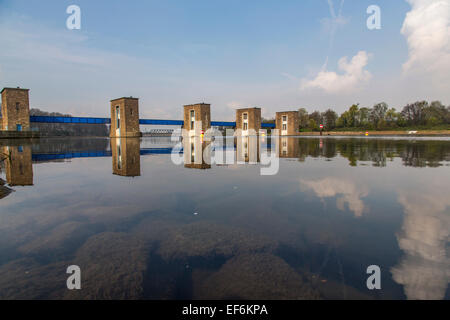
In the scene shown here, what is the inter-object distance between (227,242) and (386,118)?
382 ft

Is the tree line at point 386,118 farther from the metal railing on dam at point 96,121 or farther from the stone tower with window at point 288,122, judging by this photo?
the metal railing on dam at point 96,121

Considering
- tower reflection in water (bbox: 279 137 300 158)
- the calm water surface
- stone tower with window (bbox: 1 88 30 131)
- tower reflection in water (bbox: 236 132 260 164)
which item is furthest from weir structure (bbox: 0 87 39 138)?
the calm water surface

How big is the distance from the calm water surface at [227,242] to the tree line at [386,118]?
343 ft

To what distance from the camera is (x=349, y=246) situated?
358cm

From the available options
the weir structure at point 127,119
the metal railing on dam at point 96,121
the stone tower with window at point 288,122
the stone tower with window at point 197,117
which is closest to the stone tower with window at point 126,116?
the weir structure at point 127,119

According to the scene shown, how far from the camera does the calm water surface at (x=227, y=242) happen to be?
2715 mm

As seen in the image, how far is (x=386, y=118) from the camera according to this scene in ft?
324

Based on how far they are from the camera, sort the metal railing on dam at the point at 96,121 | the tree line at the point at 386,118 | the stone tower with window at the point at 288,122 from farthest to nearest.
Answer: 1. the tree line at the point at 386,118
2. the stone tower with window at the point at 288,122
3. the metal railing on dam at the point at 96,121

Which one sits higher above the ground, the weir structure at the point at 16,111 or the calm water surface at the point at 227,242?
the weir structure at the point at 16,111

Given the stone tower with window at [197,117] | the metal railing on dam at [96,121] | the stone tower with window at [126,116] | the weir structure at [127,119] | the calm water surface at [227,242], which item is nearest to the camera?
the calm water surface at [227,242]

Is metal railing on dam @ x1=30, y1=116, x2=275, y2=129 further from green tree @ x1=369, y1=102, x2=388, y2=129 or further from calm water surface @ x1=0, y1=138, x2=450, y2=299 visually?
calm water surface @ x1=0, y1=138, x2=450, y2=299

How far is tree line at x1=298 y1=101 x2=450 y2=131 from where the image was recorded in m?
91.4

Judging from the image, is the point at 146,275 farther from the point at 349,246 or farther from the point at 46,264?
the point at 349,246
